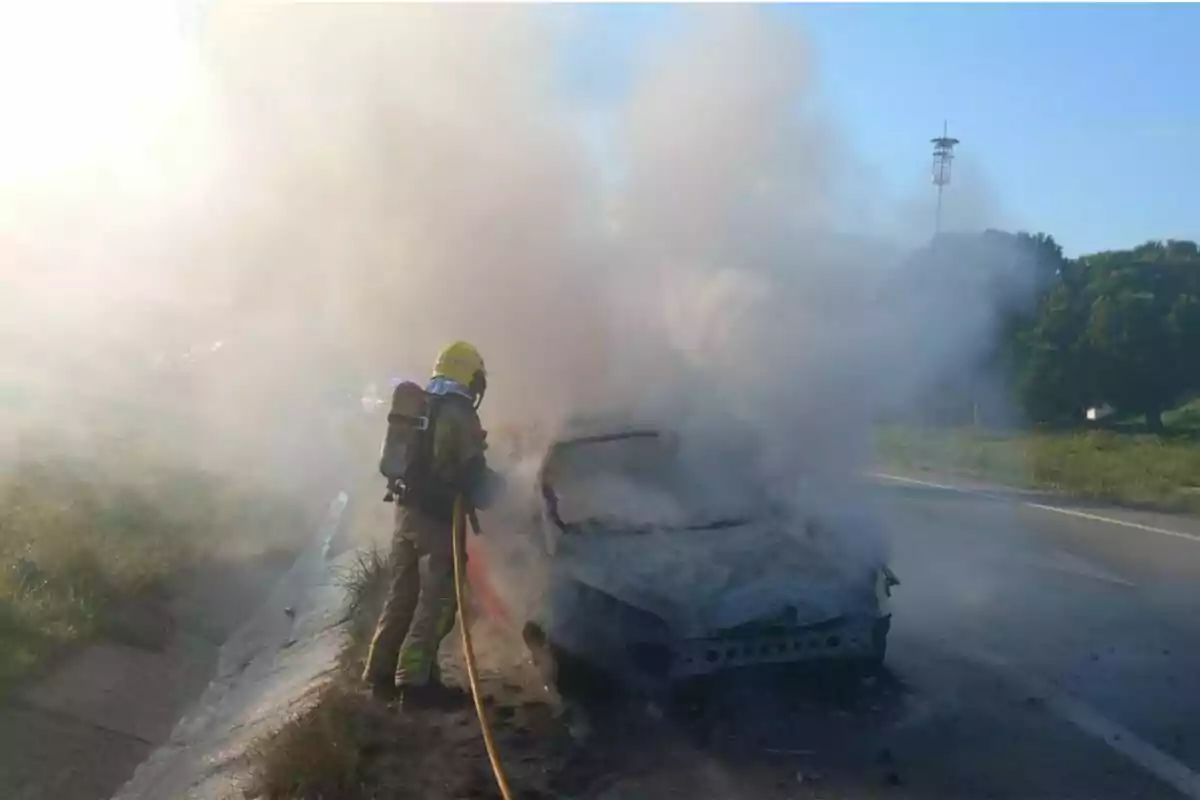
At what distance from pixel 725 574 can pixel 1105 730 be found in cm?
201

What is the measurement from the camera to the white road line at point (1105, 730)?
573 centimetres

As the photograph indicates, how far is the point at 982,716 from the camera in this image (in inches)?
264

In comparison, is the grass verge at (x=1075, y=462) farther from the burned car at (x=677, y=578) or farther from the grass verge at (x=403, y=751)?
the grass verge at (x=403, y=751)

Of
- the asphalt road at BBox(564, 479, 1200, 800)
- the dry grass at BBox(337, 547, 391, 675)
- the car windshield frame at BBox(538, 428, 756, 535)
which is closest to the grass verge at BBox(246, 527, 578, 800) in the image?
the asphalt road at BBox(564, 479, 1200, 800)

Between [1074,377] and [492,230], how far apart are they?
1125 inches

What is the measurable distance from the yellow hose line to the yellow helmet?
0.72 meters

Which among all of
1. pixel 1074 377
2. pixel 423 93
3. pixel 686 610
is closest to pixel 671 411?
pixel 686 610

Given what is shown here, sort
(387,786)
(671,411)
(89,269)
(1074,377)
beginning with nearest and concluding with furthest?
(387,786) < (671,411) < (89,269) < (1074,377)

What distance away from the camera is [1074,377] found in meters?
37.0

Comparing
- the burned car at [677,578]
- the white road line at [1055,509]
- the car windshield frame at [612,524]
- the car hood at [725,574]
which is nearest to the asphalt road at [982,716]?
the burned car at [677,578]

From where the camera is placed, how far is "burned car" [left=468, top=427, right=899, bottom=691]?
21.4 feet

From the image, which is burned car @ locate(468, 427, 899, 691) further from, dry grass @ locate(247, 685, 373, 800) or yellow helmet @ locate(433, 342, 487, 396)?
dry grass @ locate(247, 685, 373, 800)

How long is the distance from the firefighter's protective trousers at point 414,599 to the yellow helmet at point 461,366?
806 millimetres

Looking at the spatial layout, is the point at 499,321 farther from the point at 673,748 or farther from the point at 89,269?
the point at 89,269
